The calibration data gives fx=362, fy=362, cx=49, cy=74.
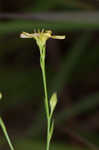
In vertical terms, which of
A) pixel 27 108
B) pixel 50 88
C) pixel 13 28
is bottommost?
pixel 27 108

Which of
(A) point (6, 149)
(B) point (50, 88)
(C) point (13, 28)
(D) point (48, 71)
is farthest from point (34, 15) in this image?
(D) point (48, 71)

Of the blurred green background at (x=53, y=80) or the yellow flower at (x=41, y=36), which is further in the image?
the blurred green background at (x=53, y=80)

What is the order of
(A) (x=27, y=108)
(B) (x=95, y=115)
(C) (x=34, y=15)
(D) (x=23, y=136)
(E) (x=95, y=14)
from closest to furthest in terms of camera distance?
(C) (x=34, y=15) < (E) (x=95, y=14) < (D) (x=23, y=136) < (B) (x=95, y=115) < (A) (x=27, y=108)

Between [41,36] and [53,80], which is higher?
[41,36]

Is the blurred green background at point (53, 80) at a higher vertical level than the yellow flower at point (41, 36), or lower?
lower

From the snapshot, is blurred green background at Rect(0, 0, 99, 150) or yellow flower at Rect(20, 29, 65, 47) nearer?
yellow flower at Rect(20, 29, 65, 47)

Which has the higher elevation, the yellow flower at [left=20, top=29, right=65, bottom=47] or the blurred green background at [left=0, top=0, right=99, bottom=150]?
the yellow flower at [left=20, top=29, right=65, bottom=47]

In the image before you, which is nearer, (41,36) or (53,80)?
(41,36)

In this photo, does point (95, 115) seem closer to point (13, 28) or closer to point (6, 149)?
point (6, 149)
